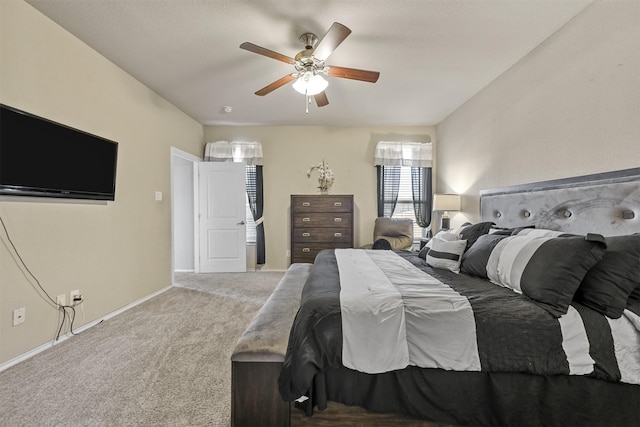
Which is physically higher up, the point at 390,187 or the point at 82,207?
the point at 390,187

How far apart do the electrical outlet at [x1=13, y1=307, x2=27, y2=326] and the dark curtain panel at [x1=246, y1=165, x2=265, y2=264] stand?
3.06 m

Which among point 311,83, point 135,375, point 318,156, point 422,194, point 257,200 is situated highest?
point 311,83

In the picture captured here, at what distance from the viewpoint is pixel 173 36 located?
7.97 feet

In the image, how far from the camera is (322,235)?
4488 millimetres

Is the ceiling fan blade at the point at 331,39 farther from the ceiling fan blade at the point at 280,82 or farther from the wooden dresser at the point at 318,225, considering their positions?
the wooden dresser at the point at 318,225

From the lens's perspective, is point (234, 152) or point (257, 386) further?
point (234, 152)

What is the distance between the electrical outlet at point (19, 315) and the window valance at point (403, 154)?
4.51 meters

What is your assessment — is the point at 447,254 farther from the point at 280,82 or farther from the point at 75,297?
the point at 75,297

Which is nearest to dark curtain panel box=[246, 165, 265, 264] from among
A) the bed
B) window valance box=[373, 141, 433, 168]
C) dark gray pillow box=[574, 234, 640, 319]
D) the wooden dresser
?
the wooden dresser

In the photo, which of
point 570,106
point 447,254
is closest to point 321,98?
point 447,254

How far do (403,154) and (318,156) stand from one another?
4.85 feet

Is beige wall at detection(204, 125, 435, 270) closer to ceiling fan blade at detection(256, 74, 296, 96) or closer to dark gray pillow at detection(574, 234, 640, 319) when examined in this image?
ceiling fan blade at detection(256, 74, 296, 96)

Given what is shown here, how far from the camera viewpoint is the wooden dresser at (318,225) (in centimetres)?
448

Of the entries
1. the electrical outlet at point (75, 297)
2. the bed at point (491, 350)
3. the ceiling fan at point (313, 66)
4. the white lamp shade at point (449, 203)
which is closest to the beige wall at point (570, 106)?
the white lamp shade at point (449, 203)
